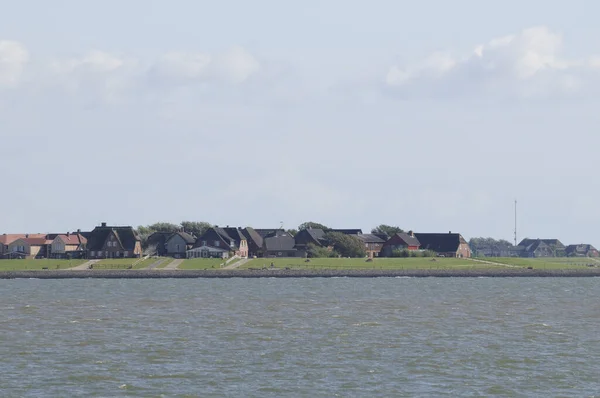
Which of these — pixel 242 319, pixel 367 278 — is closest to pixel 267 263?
pixel 367 278

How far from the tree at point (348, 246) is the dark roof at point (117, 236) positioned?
1465 inches

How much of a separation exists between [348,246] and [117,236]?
42443 millimetres

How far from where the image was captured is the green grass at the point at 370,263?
538ft

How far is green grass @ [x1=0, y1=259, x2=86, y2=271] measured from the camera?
16588 cm

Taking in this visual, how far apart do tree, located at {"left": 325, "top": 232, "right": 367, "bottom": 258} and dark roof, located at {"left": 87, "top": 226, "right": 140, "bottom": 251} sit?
37.2 m

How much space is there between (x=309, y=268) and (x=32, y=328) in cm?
9737

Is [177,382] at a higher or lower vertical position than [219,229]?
lower

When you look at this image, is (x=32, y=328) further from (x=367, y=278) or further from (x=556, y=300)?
(x=367, y=278)

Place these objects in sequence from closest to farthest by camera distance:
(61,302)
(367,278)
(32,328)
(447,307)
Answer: (32,328) < (447,307) < (61,302) < (367,278)

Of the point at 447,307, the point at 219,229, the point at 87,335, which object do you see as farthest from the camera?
the point at 219,229

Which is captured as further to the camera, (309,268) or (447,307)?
(309,268)

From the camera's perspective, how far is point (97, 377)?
43469 millimetres

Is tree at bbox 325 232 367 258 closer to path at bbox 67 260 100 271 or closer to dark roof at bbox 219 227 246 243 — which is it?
dark roof at bbox 219 227 246 243

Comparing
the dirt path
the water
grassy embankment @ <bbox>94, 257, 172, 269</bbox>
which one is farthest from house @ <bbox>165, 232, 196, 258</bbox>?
the water
